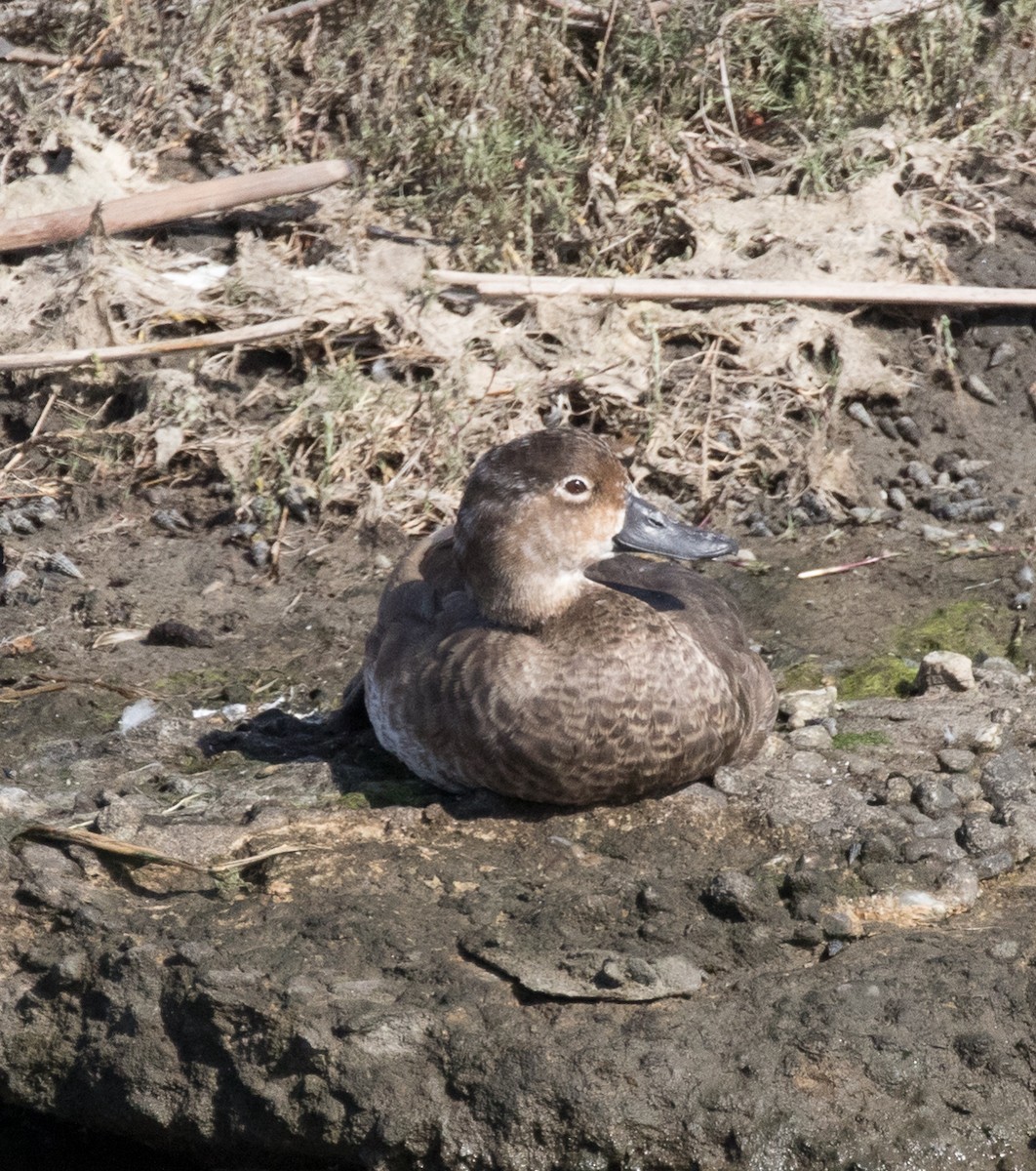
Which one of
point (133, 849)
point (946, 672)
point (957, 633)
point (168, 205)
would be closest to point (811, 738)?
point (946, 672)

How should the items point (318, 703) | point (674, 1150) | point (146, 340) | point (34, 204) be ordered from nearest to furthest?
point (674, 1150) < point (318, 703) < point (146, 340) < point (34, 204)

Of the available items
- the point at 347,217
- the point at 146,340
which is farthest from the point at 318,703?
the point at 347,217

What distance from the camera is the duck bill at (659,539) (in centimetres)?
422

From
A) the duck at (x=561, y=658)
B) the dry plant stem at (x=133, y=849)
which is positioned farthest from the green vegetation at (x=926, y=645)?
the dry plant stem at (x=133, y=849)

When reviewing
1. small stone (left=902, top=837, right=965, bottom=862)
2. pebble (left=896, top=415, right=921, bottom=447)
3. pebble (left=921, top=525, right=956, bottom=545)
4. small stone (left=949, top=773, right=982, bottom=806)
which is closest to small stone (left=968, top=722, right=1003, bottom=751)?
small stone (left=949, top=773, right=982, bottom=806)

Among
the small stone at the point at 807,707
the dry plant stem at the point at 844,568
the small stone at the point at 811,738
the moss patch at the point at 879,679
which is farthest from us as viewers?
the dry plant stem at the point at 844,568

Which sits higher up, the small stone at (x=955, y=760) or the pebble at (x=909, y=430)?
the small stone at (x=955, y=760)

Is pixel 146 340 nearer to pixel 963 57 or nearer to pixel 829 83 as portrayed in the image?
pixel 829 83

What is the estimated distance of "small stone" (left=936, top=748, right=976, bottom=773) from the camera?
4.11 meters

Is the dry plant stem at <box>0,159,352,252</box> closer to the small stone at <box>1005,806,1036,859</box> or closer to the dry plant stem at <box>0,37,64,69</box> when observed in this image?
the dry plant stem at <box>0,37,64,69</box>

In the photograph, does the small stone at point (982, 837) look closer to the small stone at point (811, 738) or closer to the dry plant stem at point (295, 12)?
the small stone at point (811, 738)

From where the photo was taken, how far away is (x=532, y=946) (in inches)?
135

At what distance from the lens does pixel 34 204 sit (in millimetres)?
6883

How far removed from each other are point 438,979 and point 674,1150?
0.61 m
